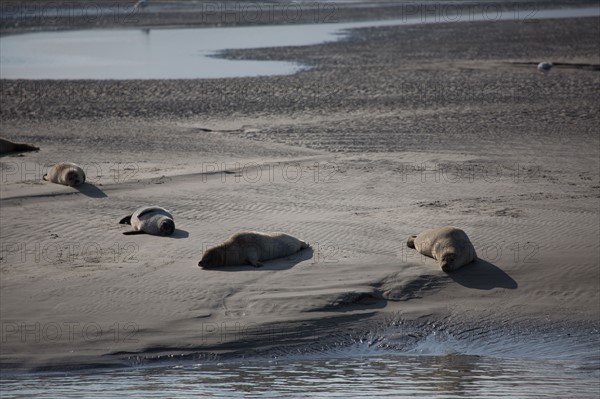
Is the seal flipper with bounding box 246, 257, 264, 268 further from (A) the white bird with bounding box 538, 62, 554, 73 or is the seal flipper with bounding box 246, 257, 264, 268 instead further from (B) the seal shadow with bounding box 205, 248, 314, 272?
(A) the white bird with bounding box 538, 62, 554, 73

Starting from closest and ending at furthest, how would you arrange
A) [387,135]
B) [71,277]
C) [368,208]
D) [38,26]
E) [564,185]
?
1. [71,277]
2. [368,208]
3. [564,185]
4. [387,135]
5. [38,26]

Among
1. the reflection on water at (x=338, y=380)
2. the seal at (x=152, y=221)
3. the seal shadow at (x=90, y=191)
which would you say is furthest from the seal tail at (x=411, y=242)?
the seal shadow at (x=90, y=191)

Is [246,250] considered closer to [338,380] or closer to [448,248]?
[448,248]

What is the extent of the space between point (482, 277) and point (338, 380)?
238cm

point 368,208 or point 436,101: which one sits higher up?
point 436,101

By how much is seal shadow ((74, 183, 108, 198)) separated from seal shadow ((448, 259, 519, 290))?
490cm

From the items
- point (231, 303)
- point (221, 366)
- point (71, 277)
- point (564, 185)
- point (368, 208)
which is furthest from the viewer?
point (564, 185)

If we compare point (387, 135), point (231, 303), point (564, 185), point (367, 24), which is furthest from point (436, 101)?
point (367, 24)

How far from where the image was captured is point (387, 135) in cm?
1476

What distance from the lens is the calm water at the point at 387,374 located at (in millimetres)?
6371

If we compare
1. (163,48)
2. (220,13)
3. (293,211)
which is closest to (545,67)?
(293,211)

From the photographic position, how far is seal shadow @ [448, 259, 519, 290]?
8281mm

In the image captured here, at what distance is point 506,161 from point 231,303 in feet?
20.7

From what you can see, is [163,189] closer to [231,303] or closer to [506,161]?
[231,303]
